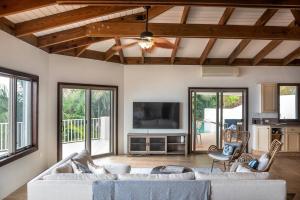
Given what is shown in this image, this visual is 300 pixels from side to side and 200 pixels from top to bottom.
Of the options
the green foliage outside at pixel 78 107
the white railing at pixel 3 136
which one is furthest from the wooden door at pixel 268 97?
the white railing at pixel 3 136

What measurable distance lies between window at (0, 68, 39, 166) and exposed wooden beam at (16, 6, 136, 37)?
0.80 m

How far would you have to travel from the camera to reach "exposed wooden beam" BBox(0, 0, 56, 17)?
11.7ft

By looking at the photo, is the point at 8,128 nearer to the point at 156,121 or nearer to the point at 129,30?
the point at 129,30

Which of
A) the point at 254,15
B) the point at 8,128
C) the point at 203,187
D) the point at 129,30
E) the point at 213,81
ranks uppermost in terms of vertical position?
the point at 254,15

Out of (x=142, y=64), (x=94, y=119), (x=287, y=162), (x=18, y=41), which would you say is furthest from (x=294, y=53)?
(x=18, y=41)

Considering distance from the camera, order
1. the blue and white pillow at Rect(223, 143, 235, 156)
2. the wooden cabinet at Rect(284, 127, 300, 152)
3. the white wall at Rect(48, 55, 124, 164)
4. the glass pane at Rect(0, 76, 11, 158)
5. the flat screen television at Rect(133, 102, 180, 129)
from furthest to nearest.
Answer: the flat screen television at Rect(133, 102, 180, 129), the wooden cabinet at Rect(284, 127, 300, 152), the white wall at Rect(48, 55, 124, 164), the blue and white pillow at Rect(223, 143, 235, 156), the glass pane at Rect(0, 76, 11, 158)

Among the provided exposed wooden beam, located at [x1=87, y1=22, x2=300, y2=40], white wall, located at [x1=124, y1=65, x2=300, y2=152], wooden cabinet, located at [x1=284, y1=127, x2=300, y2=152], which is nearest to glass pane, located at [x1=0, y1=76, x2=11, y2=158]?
exposed wooden beam, located at [x1=87, y1=22, x2=300, y2=40]

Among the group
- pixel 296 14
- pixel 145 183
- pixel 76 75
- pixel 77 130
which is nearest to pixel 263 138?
pixel 296 14

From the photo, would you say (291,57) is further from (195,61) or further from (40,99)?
(40,99)

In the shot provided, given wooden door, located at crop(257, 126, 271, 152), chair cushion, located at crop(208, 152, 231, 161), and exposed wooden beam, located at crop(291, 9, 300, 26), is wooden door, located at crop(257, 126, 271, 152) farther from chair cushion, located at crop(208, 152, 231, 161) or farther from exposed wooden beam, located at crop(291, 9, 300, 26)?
exposed wooden beam, located at crop(291, 9, 300, 26)

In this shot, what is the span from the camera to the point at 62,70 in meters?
6.85

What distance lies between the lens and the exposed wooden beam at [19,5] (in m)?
3.58

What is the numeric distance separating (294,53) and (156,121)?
171 inches

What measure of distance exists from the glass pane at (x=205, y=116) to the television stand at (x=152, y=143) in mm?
605
